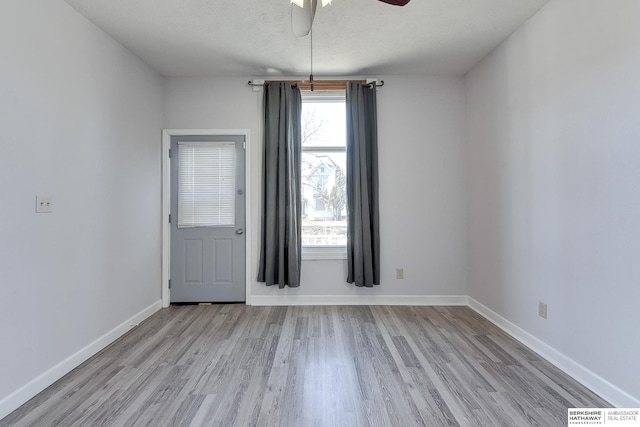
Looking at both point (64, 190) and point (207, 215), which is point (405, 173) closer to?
point (207, 215)

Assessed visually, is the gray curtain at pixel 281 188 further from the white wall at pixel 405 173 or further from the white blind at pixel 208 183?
the white blind at pixel 208 183

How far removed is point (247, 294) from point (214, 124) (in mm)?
2101

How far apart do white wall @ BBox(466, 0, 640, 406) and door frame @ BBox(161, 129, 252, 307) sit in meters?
2.69

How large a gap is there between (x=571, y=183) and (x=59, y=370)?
3.86 m

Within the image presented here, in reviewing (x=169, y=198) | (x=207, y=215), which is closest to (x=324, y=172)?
(x=207, y=215)

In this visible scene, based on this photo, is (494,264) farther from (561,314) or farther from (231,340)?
(231,340)

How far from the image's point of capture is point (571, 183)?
217 centimetres

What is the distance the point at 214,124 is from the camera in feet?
12.2

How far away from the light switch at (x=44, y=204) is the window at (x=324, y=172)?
92.7 inches

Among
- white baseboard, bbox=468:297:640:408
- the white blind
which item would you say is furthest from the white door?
white baseboard, bbox=468:297:640:408

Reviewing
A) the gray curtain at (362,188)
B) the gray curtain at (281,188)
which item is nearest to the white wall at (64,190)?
the gray curtain at (281,188)

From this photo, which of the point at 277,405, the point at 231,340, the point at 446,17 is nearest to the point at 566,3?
the point at 446,17

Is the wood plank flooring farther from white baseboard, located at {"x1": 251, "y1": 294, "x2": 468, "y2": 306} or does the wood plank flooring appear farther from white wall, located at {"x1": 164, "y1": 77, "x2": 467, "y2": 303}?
white wall, located at {"x1": 164, "y1": 77, "x2": 467, "y2": 303}

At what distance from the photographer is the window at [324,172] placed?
379 centimetres
